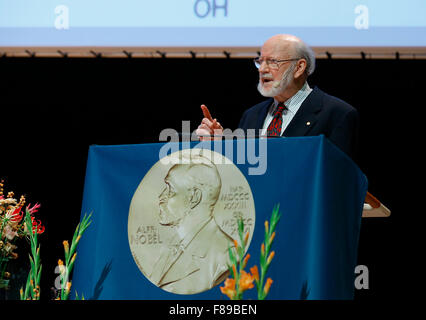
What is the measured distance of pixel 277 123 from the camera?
271cm

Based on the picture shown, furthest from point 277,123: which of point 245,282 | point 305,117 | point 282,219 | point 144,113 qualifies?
point 144,113

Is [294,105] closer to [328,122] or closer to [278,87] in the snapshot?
[278,87]

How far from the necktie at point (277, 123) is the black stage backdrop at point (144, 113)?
52.2 inches

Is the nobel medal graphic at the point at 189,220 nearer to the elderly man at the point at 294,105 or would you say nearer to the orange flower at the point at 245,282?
the orange flower at the point at 245,282

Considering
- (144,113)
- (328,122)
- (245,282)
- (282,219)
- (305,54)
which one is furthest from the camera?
(144,113)

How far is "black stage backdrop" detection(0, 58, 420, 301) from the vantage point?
3.95 meters

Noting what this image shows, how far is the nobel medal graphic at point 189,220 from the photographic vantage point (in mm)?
1798

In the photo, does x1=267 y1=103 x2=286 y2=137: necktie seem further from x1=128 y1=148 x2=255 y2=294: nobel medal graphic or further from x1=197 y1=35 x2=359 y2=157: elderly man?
x1=128 y1=148 x2=255 y2=294: nobel medal graphic

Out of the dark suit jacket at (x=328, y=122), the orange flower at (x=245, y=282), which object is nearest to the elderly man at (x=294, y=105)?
the dark suit jacket at (x=328, y=122)

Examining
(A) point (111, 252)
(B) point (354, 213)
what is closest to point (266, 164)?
(B) point (354, 213)

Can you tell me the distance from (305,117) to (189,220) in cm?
99

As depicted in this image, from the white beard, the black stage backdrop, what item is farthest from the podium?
the black stage backdrop

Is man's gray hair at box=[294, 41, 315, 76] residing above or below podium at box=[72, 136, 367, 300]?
above
